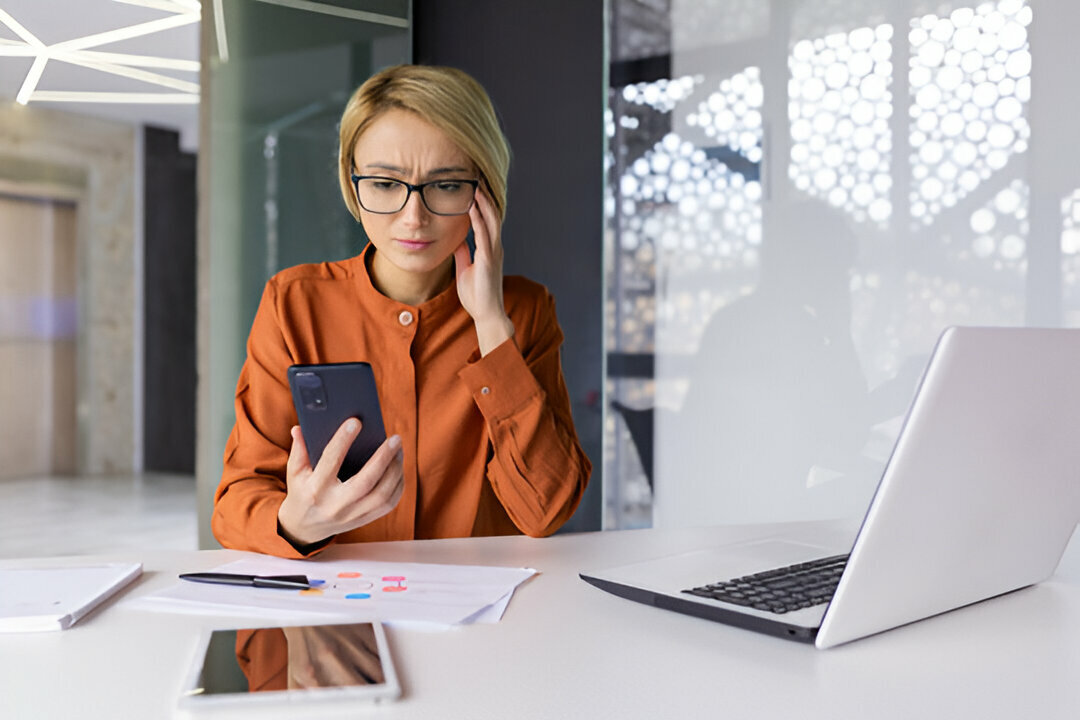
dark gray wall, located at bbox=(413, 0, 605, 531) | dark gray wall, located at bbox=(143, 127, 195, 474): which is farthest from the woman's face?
dark gray wall, located at bbox=(143, 127, 195, 474)

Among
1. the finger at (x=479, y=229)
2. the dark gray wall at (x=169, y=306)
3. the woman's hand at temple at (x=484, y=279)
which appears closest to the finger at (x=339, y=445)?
the woman's hand at temple at (x=484, y=279)

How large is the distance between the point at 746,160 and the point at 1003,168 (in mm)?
803

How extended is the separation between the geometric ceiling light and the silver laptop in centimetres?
280

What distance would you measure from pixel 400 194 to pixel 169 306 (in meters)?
4.08

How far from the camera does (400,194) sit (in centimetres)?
156

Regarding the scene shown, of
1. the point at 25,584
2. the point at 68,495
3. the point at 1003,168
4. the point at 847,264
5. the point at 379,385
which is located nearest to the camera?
the point at 25,584

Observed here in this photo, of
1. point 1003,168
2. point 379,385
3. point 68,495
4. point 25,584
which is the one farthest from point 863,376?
point 68,495

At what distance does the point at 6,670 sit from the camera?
0.73m

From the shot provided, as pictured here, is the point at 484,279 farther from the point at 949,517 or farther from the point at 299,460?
the point at 949,517

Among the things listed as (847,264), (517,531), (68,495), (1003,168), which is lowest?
(68,495)

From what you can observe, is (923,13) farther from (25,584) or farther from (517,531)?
(25,584)

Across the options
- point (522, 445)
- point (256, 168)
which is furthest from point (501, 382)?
point (256, 168)

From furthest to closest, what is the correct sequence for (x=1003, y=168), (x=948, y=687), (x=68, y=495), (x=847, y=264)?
(x=68, y=495)
(x=847, y=264)
(x=1003, y=168)
(x=948, y=687)

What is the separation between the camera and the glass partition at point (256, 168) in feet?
10.4
